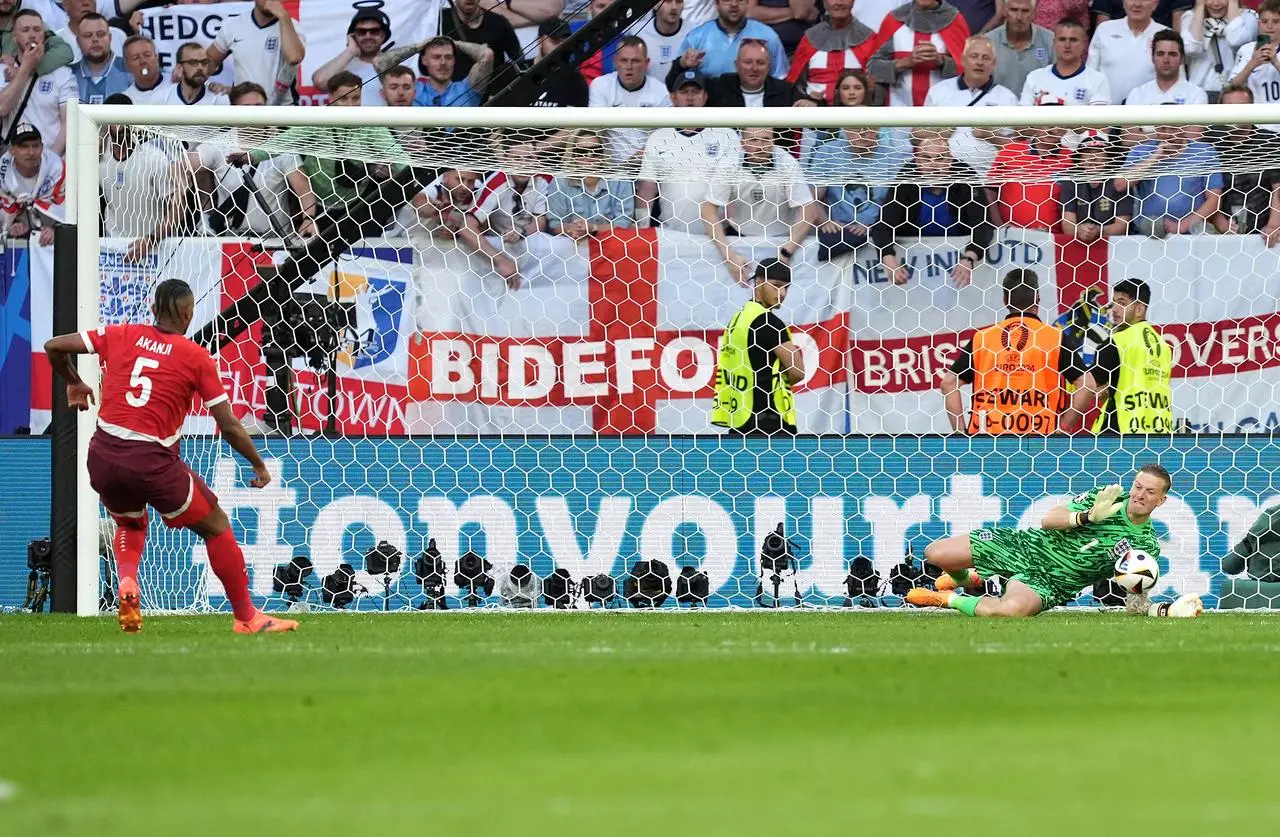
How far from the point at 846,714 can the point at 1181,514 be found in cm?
602

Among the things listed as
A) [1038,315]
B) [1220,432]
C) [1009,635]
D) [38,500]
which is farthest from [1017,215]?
[38,500]

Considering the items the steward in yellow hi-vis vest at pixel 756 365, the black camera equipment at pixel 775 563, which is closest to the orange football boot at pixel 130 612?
the black camera equipment at pixel 775 563

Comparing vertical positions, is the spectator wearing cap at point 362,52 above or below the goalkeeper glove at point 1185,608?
above

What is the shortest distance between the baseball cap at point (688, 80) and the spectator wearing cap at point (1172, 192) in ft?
12.1

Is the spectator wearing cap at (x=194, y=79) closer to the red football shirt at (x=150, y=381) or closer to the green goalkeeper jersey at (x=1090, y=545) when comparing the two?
the red football shirt at (x=150, y=381)

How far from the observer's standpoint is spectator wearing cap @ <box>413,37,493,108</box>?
14328 mm

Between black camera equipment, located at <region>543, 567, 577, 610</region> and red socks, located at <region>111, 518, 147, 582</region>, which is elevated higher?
red socks, located at <region>111, 518, 147, 582</region>

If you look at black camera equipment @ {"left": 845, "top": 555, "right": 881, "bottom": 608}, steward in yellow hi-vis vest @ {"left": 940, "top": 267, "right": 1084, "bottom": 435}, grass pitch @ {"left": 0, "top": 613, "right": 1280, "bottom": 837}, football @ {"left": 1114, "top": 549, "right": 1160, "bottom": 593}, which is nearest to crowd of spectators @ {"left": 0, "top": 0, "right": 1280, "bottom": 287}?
steward in yellow hi-vis vest @ {"left": 940, "top": 267, "right": 1084, "bottom": 435}

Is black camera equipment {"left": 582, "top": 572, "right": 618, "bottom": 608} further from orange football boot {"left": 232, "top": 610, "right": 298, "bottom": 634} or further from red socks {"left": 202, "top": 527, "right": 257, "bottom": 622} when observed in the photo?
red socks {"left": 202, "top": 527, "right": 257, "bottom": 622}

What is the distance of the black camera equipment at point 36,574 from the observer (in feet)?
34.2

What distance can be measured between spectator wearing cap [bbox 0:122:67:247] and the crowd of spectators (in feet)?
0.06

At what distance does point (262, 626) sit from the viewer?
841 cm

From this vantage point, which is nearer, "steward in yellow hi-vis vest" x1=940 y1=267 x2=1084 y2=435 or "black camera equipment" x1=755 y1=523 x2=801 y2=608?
"black camera equipment" x1=755 y1=523 x2=801 y2=608

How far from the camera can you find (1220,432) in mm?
10516
